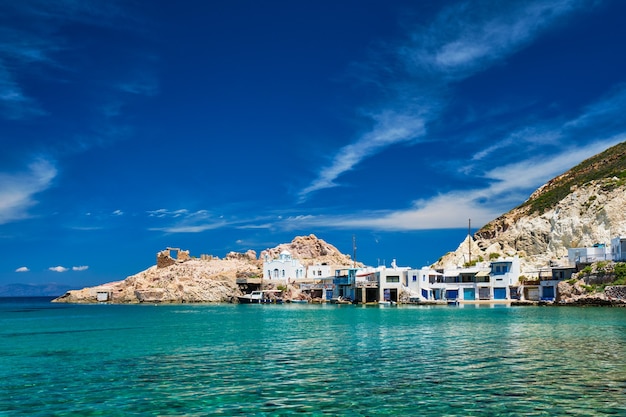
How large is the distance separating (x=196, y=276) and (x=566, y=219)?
266 feet

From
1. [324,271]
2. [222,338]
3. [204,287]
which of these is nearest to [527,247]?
[324,271]

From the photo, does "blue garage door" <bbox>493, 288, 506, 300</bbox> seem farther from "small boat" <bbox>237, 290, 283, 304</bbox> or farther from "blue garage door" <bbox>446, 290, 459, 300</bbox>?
"small boat" <bbox>237, 290, 283, 304</bbox>

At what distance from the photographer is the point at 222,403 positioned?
16766 mm

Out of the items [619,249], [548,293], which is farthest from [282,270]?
[619,249]

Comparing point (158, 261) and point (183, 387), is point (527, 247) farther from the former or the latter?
point (183, 387)

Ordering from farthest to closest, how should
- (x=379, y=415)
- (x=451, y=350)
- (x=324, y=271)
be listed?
(x=324, y=271) → (x=451, y=350) → (x=379, y=415)

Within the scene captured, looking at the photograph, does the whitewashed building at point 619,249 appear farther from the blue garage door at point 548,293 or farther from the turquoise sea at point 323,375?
the turquoise sea at point 323,375

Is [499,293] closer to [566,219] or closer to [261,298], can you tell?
[566,219]

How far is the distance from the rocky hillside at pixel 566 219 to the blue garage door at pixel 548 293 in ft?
31.1

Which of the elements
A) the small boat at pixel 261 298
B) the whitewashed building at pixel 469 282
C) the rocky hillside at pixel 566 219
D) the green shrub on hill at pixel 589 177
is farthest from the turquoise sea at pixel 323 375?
the green shrub on hill at pixel 589 177

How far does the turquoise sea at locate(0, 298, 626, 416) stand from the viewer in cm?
1630

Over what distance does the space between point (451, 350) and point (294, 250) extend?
127 metres

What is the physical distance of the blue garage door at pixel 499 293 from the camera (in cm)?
9524

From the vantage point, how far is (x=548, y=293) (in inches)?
3442
